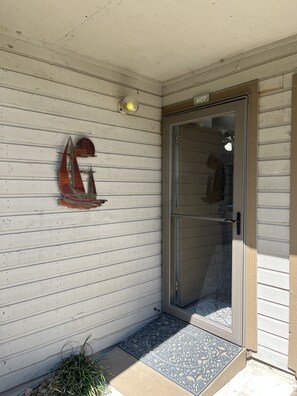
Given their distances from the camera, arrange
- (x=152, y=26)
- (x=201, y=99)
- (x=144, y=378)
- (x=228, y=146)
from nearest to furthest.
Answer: (x=152, y=26)
(x=144, y=378)
(x=228, y=146)
(x=201, y=99)

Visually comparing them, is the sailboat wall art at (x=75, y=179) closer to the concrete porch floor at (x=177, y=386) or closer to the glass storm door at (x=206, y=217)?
the glass storm door at (x=206, y=217)

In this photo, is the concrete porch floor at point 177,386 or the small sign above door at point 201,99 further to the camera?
the small sign above door at point 201,99

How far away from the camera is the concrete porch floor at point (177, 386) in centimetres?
214

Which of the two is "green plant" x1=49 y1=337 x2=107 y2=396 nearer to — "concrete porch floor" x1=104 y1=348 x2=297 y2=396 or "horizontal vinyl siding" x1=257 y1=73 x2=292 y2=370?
"concrete porch floor" x1=104 y1=348 x2=297 y2=396

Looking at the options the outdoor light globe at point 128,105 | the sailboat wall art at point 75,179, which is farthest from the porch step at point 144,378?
the outdoor light globe at point 128,105

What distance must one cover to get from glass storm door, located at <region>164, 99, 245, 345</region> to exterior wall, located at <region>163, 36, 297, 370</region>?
0.57ft

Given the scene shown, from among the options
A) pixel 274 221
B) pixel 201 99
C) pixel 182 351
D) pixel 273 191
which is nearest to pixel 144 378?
pixel 182 351

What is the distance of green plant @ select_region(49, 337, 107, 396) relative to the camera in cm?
208

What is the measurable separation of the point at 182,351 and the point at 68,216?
150 cm

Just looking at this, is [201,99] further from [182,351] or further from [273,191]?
[182,351]

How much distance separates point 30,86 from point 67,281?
158 cm

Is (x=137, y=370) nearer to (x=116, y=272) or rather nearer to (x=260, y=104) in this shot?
(x=116, y=272)

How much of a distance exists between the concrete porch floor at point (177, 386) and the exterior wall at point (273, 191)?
10cm

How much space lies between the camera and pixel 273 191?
2.36 m
